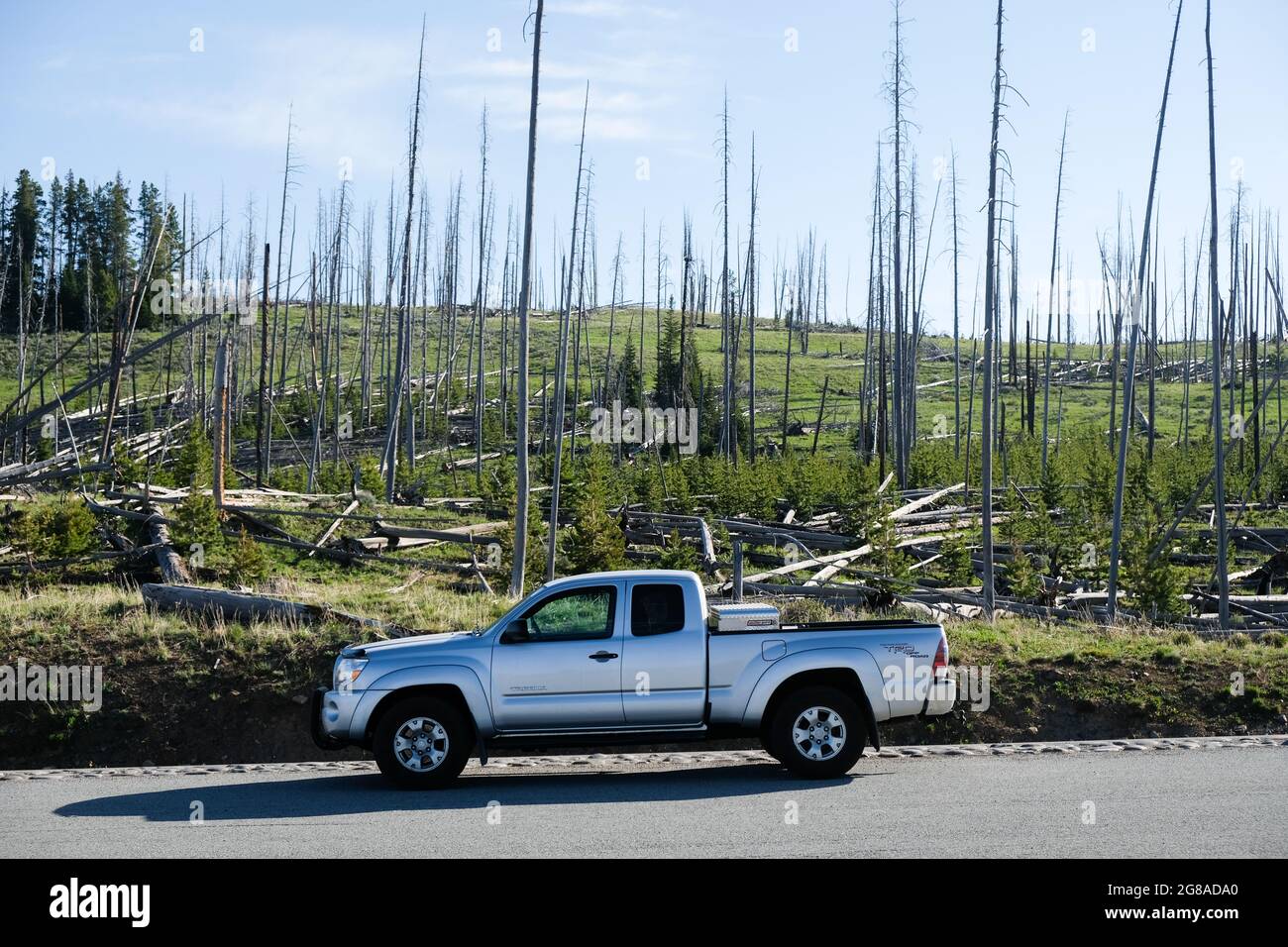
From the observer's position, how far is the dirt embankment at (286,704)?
1297 cm

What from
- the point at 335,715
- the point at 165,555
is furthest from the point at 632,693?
the point at 165,555

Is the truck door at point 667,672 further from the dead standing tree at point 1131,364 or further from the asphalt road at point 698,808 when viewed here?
the dead standing tree at point 1131,364

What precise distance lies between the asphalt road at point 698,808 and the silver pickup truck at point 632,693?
386 millimetres

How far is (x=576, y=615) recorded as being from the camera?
1022 cm

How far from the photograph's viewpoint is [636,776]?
10.7m

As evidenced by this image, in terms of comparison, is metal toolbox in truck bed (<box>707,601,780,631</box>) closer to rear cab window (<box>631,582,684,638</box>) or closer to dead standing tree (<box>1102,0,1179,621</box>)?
rear cab window (<box>631,582,684,638</box>)

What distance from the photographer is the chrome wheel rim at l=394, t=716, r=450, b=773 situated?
9.95 metres

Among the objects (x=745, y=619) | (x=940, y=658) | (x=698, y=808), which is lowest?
(x=698, y=808)

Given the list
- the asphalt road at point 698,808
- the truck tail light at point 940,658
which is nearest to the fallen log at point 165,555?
the asphalt road at point 698,808

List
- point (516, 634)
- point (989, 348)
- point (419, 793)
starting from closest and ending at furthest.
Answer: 1. point (419, 793)
2. point (516, 634)
3. point (989, 348)

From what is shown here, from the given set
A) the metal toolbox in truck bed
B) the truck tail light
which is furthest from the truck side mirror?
the truck tail light

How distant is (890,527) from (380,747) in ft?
50.1

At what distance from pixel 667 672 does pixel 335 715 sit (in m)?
2.92

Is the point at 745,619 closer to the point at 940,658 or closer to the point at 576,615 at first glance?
the point at 576,615
